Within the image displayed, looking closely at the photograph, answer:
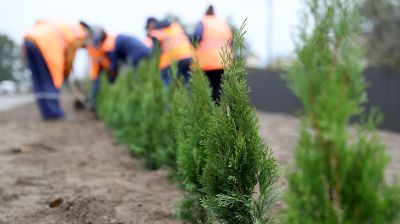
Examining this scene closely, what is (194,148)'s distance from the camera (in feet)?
10.9

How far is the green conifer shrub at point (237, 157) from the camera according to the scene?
2.77 metres

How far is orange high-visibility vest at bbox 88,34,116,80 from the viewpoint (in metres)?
9.67

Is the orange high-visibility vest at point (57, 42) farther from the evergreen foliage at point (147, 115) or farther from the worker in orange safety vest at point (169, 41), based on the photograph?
the worker in orange safety vest at point (169, 41)

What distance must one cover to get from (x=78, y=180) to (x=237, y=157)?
2974 mm

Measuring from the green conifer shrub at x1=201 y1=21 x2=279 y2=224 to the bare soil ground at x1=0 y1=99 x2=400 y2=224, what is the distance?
24.7 inches

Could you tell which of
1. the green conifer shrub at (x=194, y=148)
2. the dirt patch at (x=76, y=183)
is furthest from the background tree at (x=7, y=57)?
the green conifer shrub at (x=194, y=148)

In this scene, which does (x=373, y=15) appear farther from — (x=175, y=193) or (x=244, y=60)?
(x=244, y=60)

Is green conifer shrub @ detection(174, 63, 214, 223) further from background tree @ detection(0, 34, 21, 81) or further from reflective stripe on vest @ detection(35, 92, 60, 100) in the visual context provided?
background tree @ detection(0, 34, 21, 81)

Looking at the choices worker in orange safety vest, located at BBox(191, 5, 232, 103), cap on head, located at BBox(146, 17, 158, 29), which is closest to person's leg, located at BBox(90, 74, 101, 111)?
cap on head, located at BBox(146, 17, 158, 29)

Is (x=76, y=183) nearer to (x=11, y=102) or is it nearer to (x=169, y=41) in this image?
(x=169, y=41)

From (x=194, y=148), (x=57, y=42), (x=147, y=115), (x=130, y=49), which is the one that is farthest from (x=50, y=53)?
(x=194, y=148)

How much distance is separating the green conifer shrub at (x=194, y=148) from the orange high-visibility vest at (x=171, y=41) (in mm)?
2635

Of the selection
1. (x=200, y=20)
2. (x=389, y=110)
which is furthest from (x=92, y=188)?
(x=389, y=110)

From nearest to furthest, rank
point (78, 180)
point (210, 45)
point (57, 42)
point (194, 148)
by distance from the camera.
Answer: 1. point (194, 148)
2. point (78, 180)
3. point (210, 45)
4. point (57, 42)
